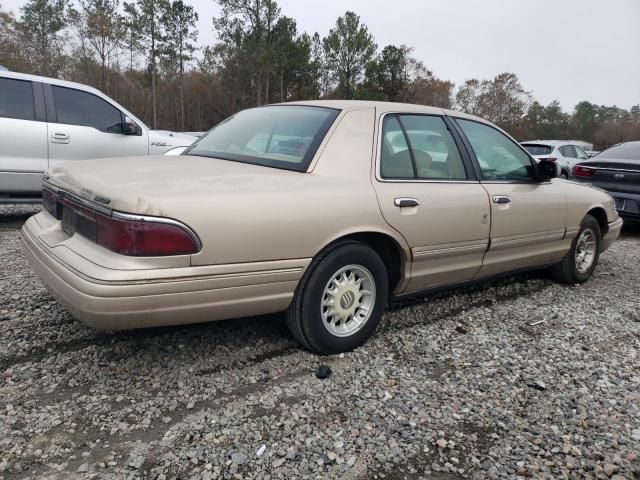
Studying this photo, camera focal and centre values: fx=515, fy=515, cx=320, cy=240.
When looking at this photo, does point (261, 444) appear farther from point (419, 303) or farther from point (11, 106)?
point (11, 106)

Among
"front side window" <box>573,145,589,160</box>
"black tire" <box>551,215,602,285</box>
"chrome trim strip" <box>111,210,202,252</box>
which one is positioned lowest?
"black tire" <box>551,215,602,285</box>

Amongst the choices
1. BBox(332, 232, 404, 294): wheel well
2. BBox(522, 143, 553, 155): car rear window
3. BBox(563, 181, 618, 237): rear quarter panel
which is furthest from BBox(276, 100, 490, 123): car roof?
BBox(522, 143, 553, 155): car rear window

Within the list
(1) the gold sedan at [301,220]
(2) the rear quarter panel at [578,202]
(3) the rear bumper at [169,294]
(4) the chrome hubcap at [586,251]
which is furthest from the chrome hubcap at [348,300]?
(4) the chrome hubcap at [586,251]

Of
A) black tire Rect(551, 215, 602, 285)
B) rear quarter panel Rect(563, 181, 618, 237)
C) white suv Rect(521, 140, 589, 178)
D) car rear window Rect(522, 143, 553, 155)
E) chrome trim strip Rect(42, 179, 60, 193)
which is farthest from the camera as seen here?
car rear window Rect(522, 143, 553, 155)

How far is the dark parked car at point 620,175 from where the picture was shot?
23.1 ft

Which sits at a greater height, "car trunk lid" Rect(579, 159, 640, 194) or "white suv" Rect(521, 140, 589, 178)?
"white suv" Rect(521, 140, 589, 178)

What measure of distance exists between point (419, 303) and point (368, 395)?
60.0 inches

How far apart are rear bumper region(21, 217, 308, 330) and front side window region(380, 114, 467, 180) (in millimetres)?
969

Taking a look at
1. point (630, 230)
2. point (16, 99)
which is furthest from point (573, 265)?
point (16, 99)

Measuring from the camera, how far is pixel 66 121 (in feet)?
20.8

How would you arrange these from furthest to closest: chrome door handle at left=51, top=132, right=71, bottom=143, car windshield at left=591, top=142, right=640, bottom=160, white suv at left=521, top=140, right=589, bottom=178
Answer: white suv at left=521, top=140, right=589, bottom=178, car windshield at left=591, top=142, right=640, bottom=160, chrome door handle at left=51, top=132, right=71, bottom=143

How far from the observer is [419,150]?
11.1ft

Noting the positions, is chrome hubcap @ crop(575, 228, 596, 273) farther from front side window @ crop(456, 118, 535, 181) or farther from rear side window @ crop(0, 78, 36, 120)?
rear side window @ crop(0, 78, 36, 120)

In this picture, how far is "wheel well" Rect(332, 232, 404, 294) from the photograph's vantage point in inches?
120
